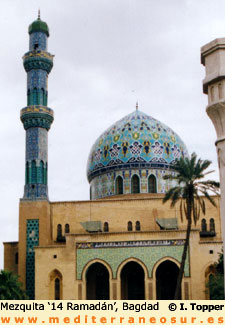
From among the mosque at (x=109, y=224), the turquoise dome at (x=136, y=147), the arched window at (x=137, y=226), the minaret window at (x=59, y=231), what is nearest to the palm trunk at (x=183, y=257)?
the mosque at (x=109, y=224)

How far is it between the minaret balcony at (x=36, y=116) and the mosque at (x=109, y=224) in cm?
5

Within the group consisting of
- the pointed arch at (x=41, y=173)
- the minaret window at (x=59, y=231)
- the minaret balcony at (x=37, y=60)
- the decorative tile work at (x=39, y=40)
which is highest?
the decorative tile work at (x=39, y=40)

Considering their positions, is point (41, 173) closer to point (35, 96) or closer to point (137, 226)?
point (35, 96)

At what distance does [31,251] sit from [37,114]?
7.46 metres

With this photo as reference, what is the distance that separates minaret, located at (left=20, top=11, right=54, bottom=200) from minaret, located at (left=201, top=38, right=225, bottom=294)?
25.4 m

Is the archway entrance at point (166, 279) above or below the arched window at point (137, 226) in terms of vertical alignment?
below

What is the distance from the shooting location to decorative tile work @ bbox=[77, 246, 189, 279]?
3347cm

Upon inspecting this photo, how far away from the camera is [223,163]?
12.1 m

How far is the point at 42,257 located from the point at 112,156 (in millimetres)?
10065

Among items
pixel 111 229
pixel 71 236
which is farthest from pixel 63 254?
pixel 111 229

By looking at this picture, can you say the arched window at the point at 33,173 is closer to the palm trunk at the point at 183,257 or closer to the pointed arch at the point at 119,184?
the pointed arch at the point at 119,184

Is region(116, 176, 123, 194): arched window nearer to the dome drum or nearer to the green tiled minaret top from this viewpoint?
the dome drum

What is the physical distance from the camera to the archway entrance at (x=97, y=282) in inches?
1430
